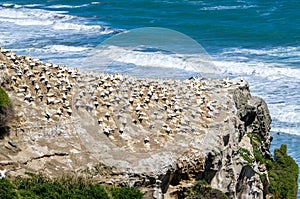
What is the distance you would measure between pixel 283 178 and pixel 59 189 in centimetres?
1050

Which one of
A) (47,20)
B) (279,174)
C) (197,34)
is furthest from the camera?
(47,20)

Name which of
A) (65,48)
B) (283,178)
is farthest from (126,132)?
(65,48)

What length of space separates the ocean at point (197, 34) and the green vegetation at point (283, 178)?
489 centimetres

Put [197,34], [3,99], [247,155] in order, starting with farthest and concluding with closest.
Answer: [197,34], [247,155], [3,99]

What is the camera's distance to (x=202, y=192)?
1388 centimetres

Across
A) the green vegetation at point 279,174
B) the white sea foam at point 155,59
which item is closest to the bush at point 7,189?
the green vegetation at point 279,174

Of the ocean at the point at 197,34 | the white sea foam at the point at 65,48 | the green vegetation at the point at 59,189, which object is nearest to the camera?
the green vegetation at the point at 59,189

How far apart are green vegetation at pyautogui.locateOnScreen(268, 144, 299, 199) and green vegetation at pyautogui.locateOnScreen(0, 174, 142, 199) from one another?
7.81 metres

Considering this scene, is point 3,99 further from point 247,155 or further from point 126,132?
point 247,155

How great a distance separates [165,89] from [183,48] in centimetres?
1587

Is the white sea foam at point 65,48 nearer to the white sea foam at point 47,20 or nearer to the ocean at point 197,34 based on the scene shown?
the ocean at point 197,34

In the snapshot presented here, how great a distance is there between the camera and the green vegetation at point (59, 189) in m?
11.6

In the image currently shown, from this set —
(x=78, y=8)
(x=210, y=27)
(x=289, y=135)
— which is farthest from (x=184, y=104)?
(x=78, y=8)

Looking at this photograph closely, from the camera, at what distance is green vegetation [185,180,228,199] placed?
13.8m
